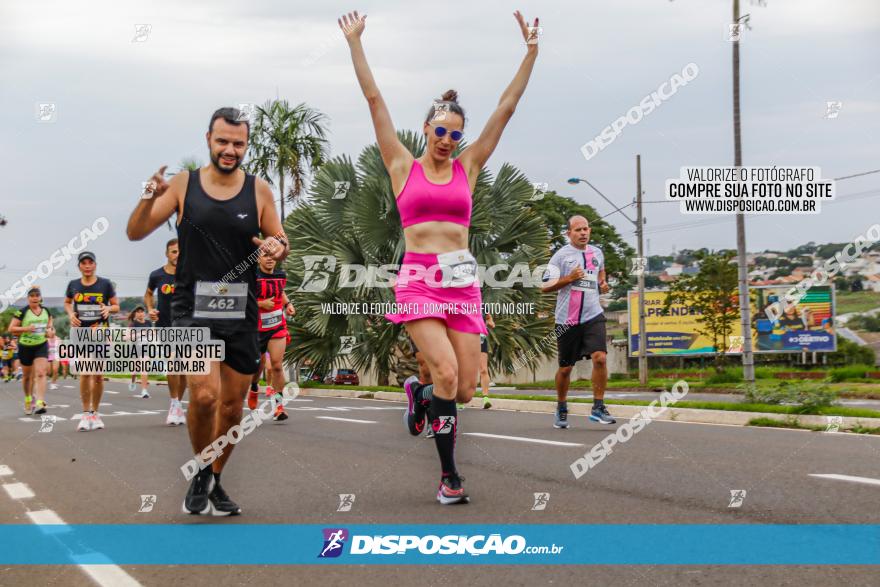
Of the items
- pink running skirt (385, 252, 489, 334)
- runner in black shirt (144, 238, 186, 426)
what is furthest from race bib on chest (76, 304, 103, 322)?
pink running skirt (385, 252, 489, 334)

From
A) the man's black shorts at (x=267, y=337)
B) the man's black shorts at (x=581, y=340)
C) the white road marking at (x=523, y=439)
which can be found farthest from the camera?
the man's black shorts at (x=267, y=337)

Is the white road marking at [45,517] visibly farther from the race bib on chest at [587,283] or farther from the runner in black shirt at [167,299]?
the race bib on chest at [587,283]

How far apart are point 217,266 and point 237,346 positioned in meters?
0.43

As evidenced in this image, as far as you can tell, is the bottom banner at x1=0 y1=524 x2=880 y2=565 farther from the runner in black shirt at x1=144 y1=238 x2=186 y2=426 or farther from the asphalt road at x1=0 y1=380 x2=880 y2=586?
the runner in black shirt at x1=144 y1=238 x2=186 y2=426

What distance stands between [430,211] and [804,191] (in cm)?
1137

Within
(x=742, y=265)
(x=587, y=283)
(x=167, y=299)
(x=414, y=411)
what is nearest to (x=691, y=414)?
(x=587, y=283)

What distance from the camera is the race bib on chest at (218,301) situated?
4.70 m

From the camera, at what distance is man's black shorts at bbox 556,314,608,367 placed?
9.20 m

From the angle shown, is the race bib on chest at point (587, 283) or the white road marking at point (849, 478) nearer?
the white road marking at point (849, 478)

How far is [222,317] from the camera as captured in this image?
4.73 meters

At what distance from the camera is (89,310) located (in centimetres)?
1112

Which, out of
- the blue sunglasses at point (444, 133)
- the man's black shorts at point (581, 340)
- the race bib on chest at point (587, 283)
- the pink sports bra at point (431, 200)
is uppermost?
the blue sunglasses at point (444, 133)

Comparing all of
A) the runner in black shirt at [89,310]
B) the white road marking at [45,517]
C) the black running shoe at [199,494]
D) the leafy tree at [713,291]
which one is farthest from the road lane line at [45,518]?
the leafy tree at [713,291]

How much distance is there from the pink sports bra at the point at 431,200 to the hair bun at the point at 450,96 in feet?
1.72
